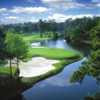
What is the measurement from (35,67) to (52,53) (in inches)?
66.0

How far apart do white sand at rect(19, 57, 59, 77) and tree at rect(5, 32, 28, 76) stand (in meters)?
0.66

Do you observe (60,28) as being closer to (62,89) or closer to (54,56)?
(54,56)

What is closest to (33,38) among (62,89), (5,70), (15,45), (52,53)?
(15,45)

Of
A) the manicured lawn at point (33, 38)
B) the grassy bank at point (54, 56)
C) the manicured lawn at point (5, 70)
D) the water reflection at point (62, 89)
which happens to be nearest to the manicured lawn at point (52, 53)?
the grassy bank at point (54, 56)

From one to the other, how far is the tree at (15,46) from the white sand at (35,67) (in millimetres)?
664

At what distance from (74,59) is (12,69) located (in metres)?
4.08

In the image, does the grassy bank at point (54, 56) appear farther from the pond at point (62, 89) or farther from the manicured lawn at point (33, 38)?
the manicured lawn at point (33, 38)

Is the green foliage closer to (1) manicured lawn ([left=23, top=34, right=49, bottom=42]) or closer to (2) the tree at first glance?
(2) the tree

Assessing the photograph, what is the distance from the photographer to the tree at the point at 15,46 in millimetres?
13766

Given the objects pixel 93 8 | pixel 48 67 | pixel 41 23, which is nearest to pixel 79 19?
pixel 93 8

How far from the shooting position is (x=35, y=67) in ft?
48.9

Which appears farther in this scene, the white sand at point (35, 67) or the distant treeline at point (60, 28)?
the white sand at point (35, 67)

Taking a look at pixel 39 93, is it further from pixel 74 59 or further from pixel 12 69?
pixel 74 59

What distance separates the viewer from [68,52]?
17000 millimetres
